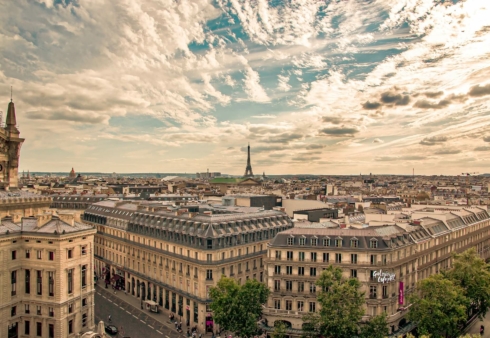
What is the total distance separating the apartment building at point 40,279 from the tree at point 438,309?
5244 centimetres

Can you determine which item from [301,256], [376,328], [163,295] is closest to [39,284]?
[163,295]

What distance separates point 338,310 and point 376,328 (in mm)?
6448

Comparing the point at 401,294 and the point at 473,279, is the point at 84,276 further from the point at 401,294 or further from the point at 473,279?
the point at 473,279

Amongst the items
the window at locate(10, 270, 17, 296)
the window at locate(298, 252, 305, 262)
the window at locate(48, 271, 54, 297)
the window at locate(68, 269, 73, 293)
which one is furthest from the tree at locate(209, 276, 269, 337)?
the window at locate(10, 270, 17, 296)

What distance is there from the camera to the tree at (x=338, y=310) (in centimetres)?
6012

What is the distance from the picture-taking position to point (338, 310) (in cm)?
6100

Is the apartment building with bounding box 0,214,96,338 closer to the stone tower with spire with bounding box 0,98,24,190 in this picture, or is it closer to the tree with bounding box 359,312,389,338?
the stone tower with spire with bounding box 0,98,24,190

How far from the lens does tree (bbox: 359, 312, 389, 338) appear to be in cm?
6144

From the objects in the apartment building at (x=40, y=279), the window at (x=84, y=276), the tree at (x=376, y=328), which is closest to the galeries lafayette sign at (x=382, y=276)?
the tree at (x=376, y=328)

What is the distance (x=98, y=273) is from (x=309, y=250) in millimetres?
67409

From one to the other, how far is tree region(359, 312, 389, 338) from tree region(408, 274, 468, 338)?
6098 millimetres

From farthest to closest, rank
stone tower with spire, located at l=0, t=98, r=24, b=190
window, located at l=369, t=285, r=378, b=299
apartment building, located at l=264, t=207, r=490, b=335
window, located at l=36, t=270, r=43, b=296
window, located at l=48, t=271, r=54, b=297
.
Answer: stone tower with spire, located at l=0, t=98, r=24, b=190
apartment building, located at l=264, t=207, r=490, b=335
window, located at l=369, t=285, r=378, b=299
window, located at l=36, t=270, r=43, b=296
window, located at l=48, t=271, r=54, b=297

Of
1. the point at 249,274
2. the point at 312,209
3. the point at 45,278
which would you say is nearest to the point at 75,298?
the point at 45,278

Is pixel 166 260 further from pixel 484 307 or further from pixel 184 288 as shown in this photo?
pixel 484 307
